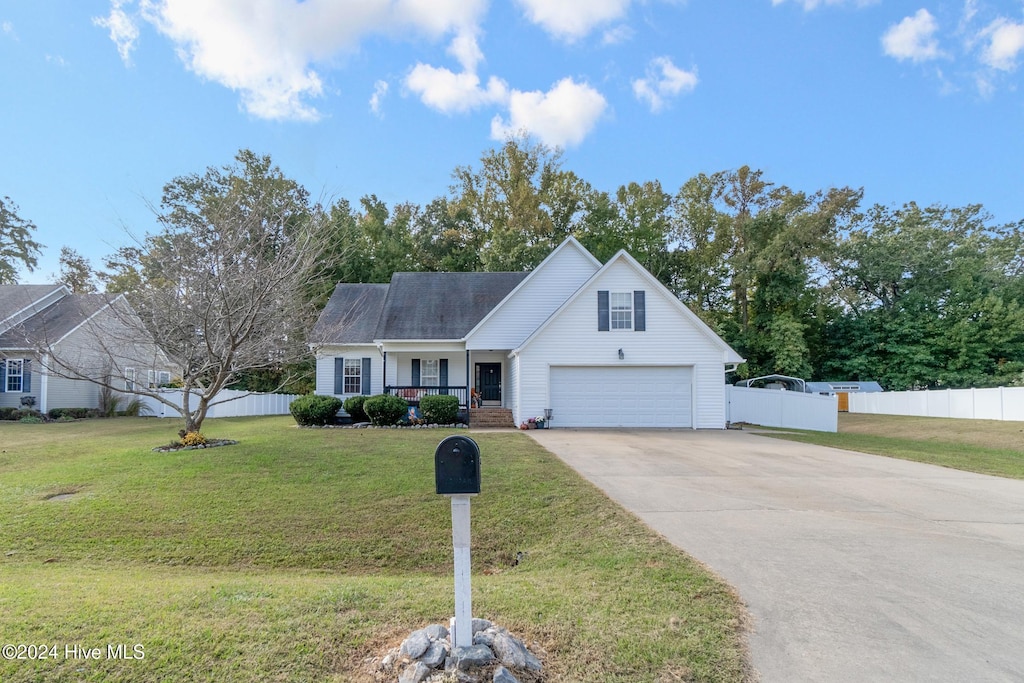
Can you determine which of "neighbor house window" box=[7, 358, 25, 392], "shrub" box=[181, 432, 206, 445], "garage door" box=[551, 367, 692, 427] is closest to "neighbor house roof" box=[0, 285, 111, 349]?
"neighbor house window" box=[7, 358, 25, 392]

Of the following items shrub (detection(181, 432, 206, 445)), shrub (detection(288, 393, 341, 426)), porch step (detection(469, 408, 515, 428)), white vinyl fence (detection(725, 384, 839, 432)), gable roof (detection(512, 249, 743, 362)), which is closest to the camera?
shrub (detection(181, 432, 206, 445))

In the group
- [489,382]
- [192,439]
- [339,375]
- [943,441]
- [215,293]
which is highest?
[215,293]

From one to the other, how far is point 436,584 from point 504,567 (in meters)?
1.31

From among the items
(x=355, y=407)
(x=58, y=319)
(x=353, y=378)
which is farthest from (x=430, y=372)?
(x=58, y=319)

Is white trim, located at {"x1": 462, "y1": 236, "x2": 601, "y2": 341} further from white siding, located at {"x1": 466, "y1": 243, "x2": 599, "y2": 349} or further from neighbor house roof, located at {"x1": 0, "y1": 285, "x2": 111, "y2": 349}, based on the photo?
neighbor house roof, located at {"x1": 0, "y1": 285, "x2": 111, "y2": 349}

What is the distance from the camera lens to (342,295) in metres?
24.4

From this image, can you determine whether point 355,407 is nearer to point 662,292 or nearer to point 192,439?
point 192,439

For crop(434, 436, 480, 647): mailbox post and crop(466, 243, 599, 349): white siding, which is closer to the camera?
crop(434, 436, 480, 647): mailbox post

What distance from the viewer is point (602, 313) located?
18.5 m

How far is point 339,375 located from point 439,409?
20.2 ft

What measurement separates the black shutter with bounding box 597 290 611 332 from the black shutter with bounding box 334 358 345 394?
10583 mm

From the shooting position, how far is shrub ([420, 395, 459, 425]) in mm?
17891

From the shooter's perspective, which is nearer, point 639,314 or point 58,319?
point 639,314

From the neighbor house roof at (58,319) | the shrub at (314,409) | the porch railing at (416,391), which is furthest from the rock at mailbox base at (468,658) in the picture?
the neighbor house roof at (58,319)
